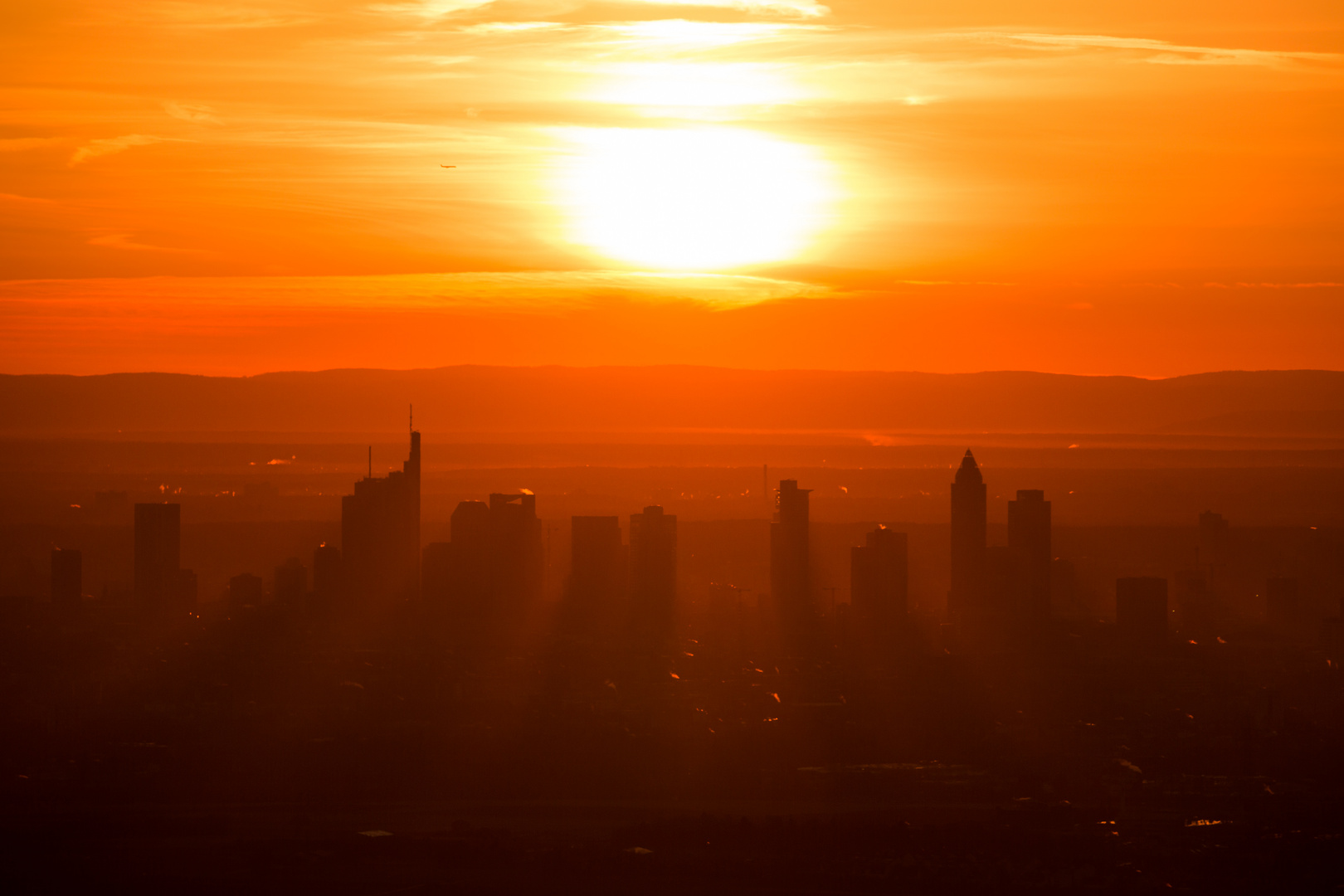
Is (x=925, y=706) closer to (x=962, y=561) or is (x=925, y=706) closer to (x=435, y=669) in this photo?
(x=435, y=669)

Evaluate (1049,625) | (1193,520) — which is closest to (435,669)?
(1049,625)

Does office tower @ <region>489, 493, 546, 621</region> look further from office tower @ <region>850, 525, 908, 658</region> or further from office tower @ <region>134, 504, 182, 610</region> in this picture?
office tower @ <region>850, 525, 908, 658</region>

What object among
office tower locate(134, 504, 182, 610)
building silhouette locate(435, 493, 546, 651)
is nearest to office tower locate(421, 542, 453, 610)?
building silhouette locate(435, 493, 546, 651)

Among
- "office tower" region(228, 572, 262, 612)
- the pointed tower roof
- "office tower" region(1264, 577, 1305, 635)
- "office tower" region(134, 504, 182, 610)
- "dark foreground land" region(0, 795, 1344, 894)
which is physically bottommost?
"dark foreground land" region(0, 795, 1344, 894)

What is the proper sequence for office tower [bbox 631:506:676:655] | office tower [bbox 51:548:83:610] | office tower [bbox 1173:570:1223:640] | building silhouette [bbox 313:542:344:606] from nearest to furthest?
office tower [bbox 1173:570:1223:640]
office tower [bbox 51:548:83:610]
office tower [bbox 631:506:676:655]
building silhouette [bbox 313:542:344:606]

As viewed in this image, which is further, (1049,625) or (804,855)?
(1049,625)

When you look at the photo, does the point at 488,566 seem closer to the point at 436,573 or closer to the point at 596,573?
the point at 436,573

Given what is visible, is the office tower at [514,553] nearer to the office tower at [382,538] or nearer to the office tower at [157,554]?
the office tower at [382,538]

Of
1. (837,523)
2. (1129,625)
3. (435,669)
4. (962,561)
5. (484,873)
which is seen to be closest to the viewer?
(484,873)
